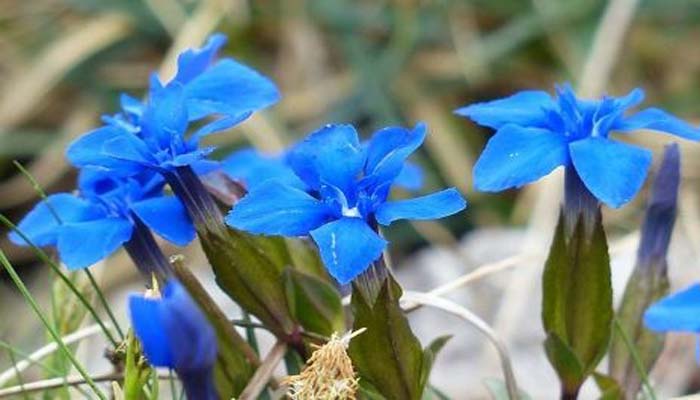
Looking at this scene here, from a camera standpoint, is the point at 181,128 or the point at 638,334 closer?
the point at 181,128

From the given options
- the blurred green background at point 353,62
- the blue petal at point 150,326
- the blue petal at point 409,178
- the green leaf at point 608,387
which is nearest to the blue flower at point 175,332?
the blue petal at point 150,326

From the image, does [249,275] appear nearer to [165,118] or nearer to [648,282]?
[165,118]

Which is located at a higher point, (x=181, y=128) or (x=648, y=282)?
(x=181, y=128)

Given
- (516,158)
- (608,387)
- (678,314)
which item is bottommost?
(608,387)

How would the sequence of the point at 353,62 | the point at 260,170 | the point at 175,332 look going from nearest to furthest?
the point at 175,332 < the point at 260,170 < the point at 353,62

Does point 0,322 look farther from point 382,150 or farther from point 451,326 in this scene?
point 382,150

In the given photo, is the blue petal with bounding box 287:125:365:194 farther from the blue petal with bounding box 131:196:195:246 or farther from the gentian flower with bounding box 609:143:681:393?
the gentian flower with bounding box 609:143:681:393

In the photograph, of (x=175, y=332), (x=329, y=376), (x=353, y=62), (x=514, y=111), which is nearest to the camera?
(x=175, y=332)

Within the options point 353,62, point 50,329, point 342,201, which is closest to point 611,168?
point 342,201

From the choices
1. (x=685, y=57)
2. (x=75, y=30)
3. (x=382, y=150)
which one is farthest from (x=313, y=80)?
(x=382, y=150)
